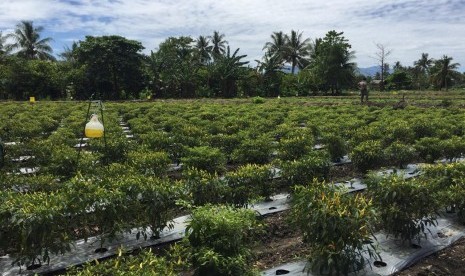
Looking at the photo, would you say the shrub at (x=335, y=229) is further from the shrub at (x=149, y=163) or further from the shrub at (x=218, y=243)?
the shrub at (x=149, y=163)

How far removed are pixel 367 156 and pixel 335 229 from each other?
453cm

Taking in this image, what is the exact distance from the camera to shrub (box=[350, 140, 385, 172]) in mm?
8109

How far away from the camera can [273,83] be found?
40.3 meters

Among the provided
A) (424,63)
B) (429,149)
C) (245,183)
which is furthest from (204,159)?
(424,63)

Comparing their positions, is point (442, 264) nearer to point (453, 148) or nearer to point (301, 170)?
point (301, 170)

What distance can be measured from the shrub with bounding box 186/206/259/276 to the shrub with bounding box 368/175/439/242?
1895 millimetres

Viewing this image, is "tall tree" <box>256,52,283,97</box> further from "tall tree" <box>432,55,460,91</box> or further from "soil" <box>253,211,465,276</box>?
"soil" <box>253,211,465,276</box>

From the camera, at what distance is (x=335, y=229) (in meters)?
3.92

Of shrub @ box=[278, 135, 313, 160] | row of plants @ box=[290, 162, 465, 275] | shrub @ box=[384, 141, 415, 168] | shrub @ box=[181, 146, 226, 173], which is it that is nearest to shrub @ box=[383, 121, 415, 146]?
shrub @ box=[384, 141, 415, 168]

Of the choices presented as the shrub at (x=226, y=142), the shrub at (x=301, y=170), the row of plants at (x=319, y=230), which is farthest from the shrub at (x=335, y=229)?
the shrub at (x=226, y=142)

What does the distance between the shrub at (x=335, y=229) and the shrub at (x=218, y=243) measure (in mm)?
677

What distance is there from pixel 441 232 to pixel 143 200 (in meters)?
3.86

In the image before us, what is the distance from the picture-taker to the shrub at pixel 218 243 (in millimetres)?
3547

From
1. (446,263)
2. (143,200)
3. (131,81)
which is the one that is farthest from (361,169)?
(131,81)
